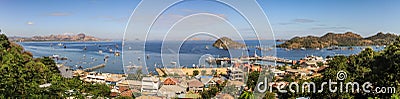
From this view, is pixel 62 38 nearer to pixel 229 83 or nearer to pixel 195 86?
pixel 195 86

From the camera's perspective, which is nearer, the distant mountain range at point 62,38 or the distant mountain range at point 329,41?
the distant mountain range at point 62,38

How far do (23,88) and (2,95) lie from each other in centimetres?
22

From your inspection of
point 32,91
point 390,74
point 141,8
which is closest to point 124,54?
point 141,8

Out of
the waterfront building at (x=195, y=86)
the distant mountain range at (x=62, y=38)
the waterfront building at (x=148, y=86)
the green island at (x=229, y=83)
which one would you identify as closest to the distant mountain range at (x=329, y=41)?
the distant mountain range at (x=62, y=38)

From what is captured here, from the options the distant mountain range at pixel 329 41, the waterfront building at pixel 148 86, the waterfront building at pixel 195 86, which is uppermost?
the distant mountain range at pixel 329 41

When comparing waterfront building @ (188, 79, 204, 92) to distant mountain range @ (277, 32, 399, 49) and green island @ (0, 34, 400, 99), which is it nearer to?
green island @ (0, 34, 400, 99)

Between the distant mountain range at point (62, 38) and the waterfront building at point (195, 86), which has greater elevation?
the distant mountain range at point (62, 38)

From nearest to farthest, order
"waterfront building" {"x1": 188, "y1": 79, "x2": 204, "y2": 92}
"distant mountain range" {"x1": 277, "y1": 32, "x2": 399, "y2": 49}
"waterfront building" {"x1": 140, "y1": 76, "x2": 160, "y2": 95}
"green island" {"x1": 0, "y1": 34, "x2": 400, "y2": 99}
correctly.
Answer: "green island" {"x1": 0, "y1": 34, "x2": 400, "y2": 99} → "waterfront building" {"x1": 140, "y1": 76, "x2": 160, "y2": 95} → "waterfront building" {"x1": 188, "y1": 79, "x2": 204, "y2": 92} → "distant mountain range" {"x1": 277, "y1": 32, "x2": 399, "y2": 49}

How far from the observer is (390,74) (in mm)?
3744

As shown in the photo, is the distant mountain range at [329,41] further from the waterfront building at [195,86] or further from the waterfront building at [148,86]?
the waterfront building at [148,86]

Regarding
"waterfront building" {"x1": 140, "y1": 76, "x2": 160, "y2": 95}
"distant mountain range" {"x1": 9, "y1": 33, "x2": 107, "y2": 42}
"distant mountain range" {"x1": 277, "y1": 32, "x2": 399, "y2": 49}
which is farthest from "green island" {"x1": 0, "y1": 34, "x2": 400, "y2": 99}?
"distant mountain range" {"x1": 277, "y1": 32, "x2": 399, "y2": 49}

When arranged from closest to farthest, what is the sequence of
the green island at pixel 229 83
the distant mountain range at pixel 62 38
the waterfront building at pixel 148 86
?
the green island at pixel 229 83, the waterfront building at pixel 148 86, the distant mountain range at pixel 62 38

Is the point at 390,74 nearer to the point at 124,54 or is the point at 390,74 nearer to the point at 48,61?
the point at 124,54

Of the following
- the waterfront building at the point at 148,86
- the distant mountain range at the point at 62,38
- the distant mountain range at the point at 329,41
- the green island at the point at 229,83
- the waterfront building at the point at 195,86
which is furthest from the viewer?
the distant mountain range at the point at 329,41
